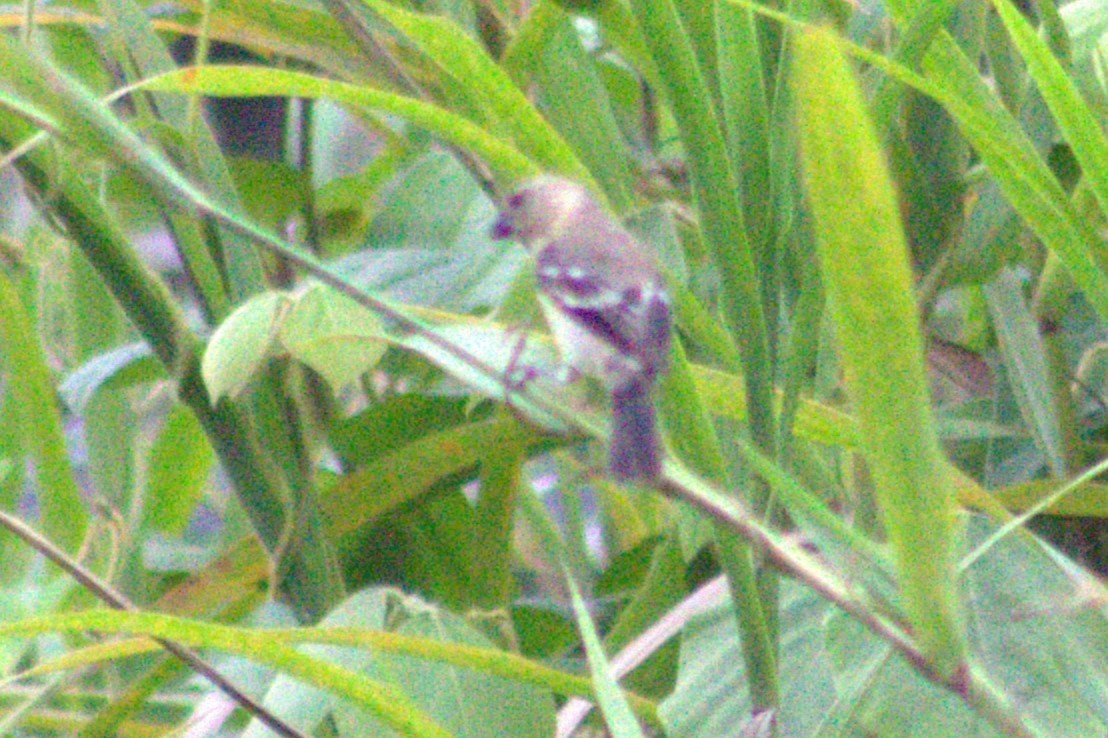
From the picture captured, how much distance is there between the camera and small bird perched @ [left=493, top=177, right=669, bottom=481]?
29 cm

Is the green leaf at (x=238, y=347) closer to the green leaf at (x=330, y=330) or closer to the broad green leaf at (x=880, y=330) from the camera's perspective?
the green leaf at (x=330, y=330)

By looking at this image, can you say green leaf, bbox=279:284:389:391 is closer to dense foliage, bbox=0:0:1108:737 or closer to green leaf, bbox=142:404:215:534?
dense foliage, bbox=0:0:1108:737

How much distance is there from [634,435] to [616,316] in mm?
29

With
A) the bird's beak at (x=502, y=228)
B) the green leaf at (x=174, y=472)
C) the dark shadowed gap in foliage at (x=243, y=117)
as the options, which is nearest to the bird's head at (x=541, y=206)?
the bird's beak at (x=502, y=228)

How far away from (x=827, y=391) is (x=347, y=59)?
28 centimetres

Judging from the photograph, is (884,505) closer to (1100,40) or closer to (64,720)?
(1100,40)

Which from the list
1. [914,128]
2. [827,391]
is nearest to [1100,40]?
[914,128]

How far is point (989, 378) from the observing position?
70 cm

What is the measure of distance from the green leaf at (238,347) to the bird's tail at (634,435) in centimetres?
17

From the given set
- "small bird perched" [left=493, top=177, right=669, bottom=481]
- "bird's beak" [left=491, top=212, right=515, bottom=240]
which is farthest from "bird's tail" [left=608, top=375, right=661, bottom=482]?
"bird's beak" [left=491, top=212, right=515, bottom=240]

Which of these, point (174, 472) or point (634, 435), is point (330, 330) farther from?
point (174, 472)

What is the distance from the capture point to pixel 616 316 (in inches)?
12.0

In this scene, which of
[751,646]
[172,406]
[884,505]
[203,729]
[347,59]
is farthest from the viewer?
[172,406]

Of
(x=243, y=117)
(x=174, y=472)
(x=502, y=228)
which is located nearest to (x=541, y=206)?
(x=502, y=228)
